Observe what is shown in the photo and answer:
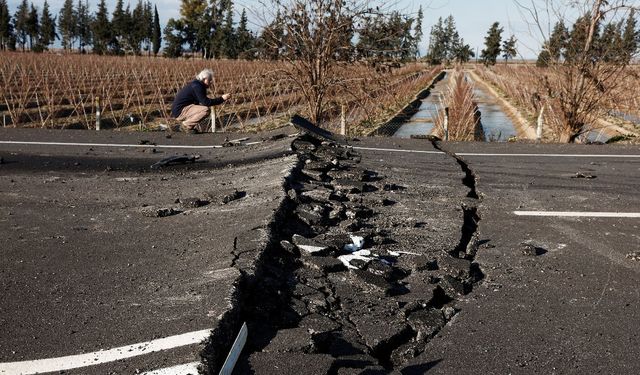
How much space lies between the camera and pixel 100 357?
269 cm

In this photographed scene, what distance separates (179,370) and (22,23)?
273 ft

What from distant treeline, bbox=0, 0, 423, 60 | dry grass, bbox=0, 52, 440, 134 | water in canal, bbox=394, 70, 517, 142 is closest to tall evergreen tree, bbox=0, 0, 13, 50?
distant treeline, bbox=0, 0, 423, 60

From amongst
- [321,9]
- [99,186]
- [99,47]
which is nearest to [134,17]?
[99,47]

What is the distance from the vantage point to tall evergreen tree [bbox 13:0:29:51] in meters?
74.2

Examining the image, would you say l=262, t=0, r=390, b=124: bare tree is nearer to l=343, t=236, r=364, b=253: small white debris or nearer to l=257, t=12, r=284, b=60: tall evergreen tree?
l=257, t=12, r=284, b=60: tall evergreen tree

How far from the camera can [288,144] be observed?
24.6 feet

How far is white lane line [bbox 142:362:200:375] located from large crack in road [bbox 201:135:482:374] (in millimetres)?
55

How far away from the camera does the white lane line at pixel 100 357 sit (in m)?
2.62

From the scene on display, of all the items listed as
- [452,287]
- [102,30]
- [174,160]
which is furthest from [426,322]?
[102,30]

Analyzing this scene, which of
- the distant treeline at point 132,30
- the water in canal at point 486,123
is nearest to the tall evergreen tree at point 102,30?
the distant treeline at point 132,30

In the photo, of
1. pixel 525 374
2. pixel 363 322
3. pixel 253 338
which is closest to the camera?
pixel 525 374

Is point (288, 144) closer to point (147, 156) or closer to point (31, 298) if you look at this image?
point (147, 156)

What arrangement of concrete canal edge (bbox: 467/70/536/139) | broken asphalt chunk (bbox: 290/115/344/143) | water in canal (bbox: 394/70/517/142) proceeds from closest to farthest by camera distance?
broken asphalt chunk (bbox: 290/115/344/143) → concrete canal edge (bbox: 467/70/536/139) → water in canal (bbox: 394/70/517/142)

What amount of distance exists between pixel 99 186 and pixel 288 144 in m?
2.29
